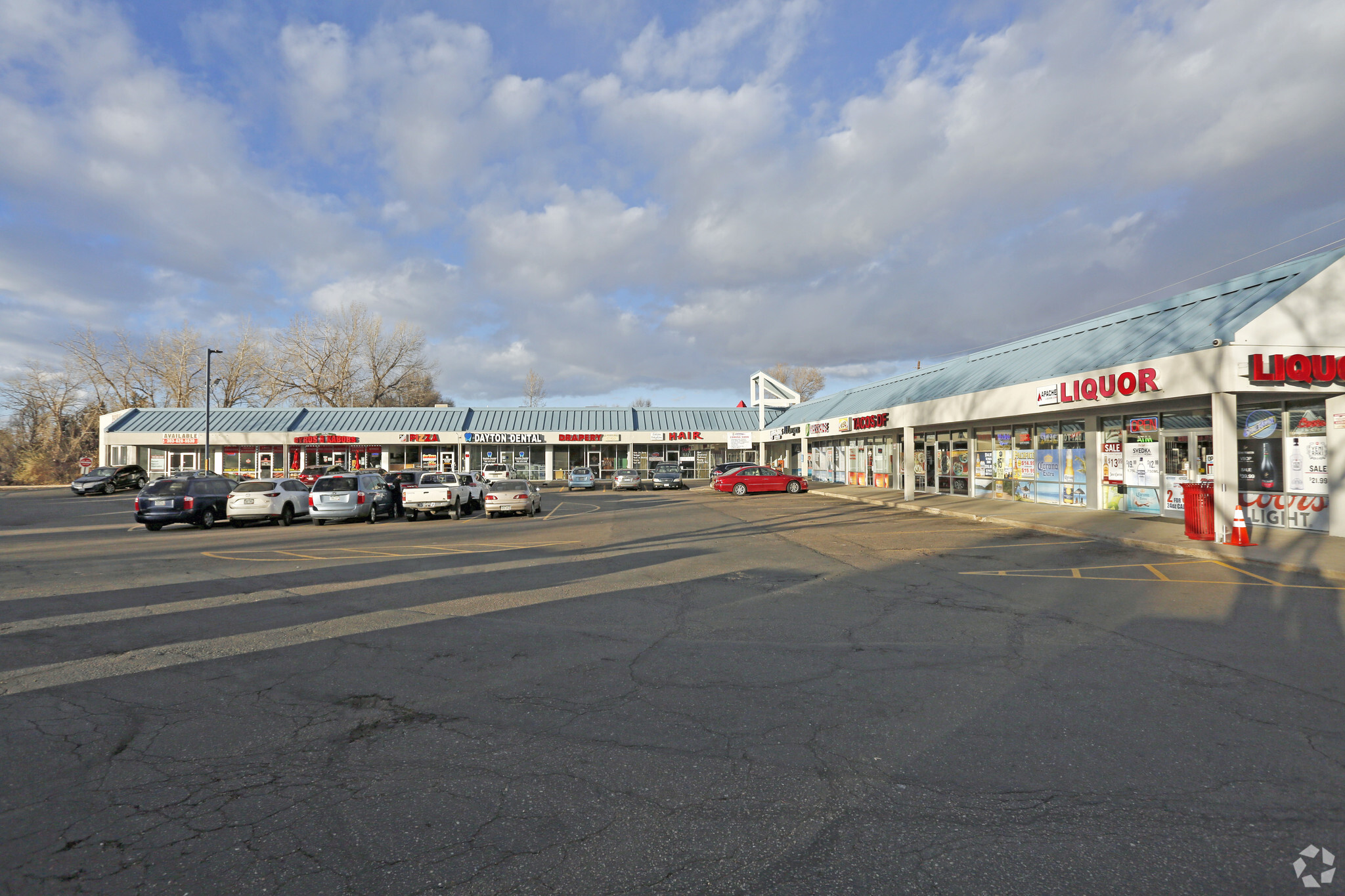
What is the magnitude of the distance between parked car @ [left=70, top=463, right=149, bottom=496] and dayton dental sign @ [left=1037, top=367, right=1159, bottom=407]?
44813 millimetres

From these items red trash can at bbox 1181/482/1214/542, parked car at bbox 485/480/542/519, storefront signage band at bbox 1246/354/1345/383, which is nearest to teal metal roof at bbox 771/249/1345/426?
storefront signage band at bbox 1246/354/1345/383

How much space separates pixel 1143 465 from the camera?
18906 millimetres

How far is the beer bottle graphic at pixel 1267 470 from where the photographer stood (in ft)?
51.8

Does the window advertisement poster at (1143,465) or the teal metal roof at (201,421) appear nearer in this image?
the window advertisement poster at (1143,465)

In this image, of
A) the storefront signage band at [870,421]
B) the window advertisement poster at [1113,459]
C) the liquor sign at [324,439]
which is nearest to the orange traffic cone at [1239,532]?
the window advertisement poster at [1113,459]

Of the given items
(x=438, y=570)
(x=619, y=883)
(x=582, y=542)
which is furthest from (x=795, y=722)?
(x=582, y=542)

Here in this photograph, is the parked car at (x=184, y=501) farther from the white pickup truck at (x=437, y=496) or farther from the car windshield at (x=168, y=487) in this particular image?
the white pickup truck at (x=437, y=496)

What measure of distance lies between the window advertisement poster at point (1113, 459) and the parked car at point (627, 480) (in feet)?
87.8

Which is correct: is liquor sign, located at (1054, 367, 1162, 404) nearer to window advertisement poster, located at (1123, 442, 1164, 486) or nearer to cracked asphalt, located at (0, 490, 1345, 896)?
window advertisement poster, located at (1123, 442, 1164, 486)

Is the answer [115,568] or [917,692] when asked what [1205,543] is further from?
[115,568]

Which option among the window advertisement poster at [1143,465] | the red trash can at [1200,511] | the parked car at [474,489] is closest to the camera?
the red trash can at [1200,511]

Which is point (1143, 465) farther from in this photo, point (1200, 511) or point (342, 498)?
point (342, 498)

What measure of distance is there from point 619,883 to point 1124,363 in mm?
18064

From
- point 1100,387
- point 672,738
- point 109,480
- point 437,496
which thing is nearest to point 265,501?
point 437,496
